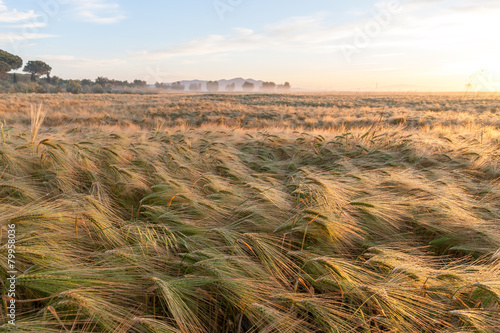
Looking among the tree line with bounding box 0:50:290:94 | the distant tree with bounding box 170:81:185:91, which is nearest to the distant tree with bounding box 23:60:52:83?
the tree line with bounding box 0:50:290:94

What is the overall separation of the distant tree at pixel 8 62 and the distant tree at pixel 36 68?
12.0 feet

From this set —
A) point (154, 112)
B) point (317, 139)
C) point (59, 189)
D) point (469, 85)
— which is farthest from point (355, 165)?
point (154, 112)

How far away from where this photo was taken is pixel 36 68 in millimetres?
69875

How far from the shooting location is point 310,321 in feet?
4.82

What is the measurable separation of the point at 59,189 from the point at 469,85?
12.8 metres

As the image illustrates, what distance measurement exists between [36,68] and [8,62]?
24.4 feet

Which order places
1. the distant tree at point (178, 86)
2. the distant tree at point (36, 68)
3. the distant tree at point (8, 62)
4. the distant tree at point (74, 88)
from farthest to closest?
the distant tree at point (178, 86), the distant tree at point (36, 68), the distant tree at point (8, 62), the distant tree at point (74, 88)

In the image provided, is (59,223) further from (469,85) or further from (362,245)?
(469,85)

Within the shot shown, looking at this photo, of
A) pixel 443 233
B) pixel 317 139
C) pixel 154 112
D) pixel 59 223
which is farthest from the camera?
pixel 154 112

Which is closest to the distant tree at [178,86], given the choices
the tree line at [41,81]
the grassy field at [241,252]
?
the tree line at [41,81]

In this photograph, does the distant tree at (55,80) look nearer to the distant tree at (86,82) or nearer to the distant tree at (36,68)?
the distant tree at (36,68)

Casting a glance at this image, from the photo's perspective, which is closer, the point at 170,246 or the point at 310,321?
the point at 310,321

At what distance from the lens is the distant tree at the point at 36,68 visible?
69.6 metres

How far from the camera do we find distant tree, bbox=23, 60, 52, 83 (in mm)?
69625
